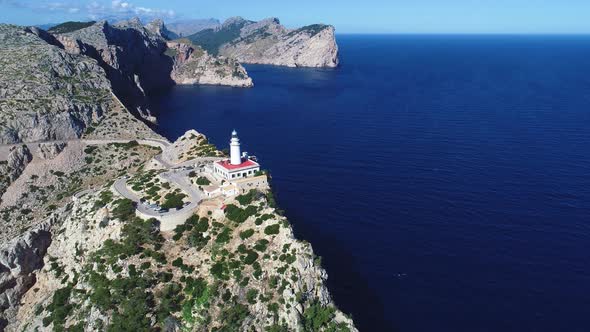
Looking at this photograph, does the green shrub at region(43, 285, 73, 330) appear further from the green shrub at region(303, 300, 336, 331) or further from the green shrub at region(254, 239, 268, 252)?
the green shrub at region(303, 300, 336, 331)

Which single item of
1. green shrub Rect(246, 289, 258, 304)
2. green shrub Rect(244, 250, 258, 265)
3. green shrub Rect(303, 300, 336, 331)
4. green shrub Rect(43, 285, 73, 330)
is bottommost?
green shrub Rect(43, 285, 73, 330)

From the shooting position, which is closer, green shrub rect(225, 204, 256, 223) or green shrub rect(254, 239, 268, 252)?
green shrub rect(254, 239, 268, 252)

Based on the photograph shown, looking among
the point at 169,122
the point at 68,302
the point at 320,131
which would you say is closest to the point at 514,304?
the point at 68,302

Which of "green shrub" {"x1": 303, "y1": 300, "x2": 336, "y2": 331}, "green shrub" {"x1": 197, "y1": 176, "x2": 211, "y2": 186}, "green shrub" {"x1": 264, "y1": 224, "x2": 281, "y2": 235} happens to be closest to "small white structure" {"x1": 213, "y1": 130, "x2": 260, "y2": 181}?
"green shrub" {"x1": 197, "y1": 176, "x2": 211, "y2": 186}

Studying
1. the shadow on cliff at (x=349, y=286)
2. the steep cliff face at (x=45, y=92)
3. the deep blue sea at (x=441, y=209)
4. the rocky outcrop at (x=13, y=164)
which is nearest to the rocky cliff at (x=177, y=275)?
the shadow on cliff at (x=349, y=286)

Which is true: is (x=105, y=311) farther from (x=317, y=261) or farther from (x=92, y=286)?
(x=317, y=261)

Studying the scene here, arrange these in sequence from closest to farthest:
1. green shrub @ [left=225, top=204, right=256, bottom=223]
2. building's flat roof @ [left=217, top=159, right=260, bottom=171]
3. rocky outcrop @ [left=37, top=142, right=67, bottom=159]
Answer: green shrub @ [left=225, top=204, right=256, bottom=223] < building's flat roof @ [left=217, top=159, right=260, bottom=171] < rocky outcrop @ [left=37, top=142, right=67, bottom=159]
